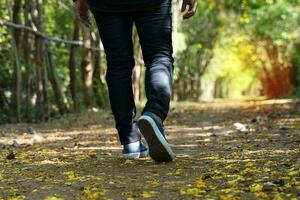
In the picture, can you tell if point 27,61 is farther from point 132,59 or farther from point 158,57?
point 158,57

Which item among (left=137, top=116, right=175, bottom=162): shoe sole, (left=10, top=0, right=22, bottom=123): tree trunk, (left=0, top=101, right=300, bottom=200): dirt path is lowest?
(left=0, top=101, right=300, bottom=200): dirt path

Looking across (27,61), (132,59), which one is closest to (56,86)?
(27,61)

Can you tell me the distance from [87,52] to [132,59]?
342 inches

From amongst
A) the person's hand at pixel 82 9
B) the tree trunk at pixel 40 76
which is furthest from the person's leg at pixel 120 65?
the tree trunk at pixel 40 76

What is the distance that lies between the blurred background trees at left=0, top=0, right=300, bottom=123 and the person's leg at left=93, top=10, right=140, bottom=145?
17.8ft

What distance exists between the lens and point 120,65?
A: 4.08 m

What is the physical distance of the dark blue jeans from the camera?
3936 millimetres

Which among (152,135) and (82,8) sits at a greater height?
(82,8)

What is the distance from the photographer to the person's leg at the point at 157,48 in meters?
3.93

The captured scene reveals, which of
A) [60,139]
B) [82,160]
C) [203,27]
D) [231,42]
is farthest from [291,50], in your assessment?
[82,160]

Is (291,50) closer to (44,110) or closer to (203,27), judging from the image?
Answer: (203,27)

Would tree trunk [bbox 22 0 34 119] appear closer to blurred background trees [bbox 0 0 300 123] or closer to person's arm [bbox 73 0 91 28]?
blurred background trees [bbox 0 0 300 123]

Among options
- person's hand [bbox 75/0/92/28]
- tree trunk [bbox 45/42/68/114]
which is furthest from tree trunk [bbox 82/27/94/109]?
person's hand [bbox 75/0/92/28]

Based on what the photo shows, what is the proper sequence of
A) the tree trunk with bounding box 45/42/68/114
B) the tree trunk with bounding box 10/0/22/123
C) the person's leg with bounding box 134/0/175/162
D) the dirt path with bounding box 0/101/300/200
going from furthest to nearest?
1. the tree trunk with bounding box 45/42/68/114
2. the tree trunk with bounding box 10/0/22/123
3. the person's leg with bounding box 134/0/175/162
4. the dirt path with bounding box 0/101/300/200
